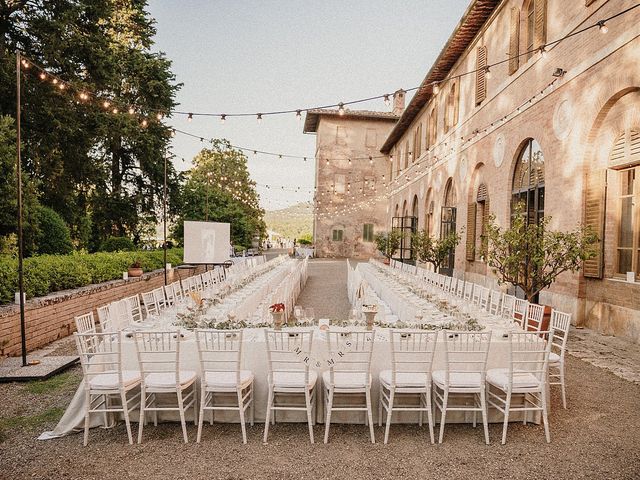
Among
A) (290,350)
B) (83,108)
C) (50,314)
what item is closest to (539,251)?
(290,350)

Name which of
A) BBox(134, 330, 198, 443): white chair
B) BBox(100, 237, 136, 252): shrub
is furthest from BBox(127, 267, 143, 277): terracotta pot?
BBox(134, 330, 198, 443): white chair

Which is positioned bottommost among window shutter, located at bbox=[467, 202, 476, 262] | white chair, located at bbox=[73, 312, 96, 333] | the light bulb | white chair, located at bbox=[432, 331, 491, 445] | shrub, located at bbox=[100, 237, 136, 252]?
white chair, located at bbox=[432, 331, 491, 445]

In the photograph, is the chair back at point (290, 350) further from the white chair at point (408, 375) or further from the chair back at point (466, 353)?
the chair back at point (466, 353)

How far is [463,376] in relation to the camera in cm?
389

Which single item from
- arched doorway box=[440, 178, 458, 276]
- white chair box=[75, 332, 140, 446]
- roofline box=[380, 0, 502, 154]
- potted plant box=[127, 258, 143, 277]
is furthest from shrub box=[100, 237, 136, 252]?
white chair box=[75, 332, 140, 446]

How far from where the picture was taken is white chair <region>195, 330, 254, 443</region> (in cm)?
368

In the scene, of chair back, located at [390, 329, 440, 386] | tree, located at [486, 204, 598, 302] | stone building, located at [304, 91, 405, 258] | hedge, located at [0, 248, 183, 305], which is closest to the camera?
chair back, located at [390, 329, 440, 386]

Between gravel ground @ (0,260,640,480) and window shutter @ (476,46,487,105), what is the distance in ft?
37.1

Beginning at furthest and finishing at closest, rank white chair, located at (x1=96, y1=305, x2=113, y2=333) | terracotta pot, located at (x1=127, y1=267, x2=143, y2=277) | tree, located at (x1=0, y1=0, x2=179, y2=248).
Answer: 1. tree, located at (x1=0, y1=0, x2=179, y2=248)
2. terracotta pot, located at (x1=127, y1=267, x2=143, y2=277)
3. white chair, located at (x1=96, y1=305, x2=113, y2=333)

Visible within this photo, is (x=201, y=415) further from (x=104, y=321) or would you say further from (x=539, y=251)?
(x=539, y=251)

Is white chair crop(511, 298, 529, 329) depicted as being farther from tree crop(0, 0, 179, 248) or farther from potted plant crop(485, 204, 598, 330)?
tree crop(0, 0, 179, 248)

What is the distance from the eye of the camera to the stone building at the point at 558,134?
7.14m

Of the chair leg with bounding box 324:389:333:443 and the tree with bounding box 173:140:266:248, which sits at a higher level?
the tree with bounding box 173:140:266:248

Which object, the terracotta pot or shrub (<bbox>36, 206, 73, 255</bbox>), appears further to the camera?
shrub (<bbox>36, 206, 73, 255</bbox>)
